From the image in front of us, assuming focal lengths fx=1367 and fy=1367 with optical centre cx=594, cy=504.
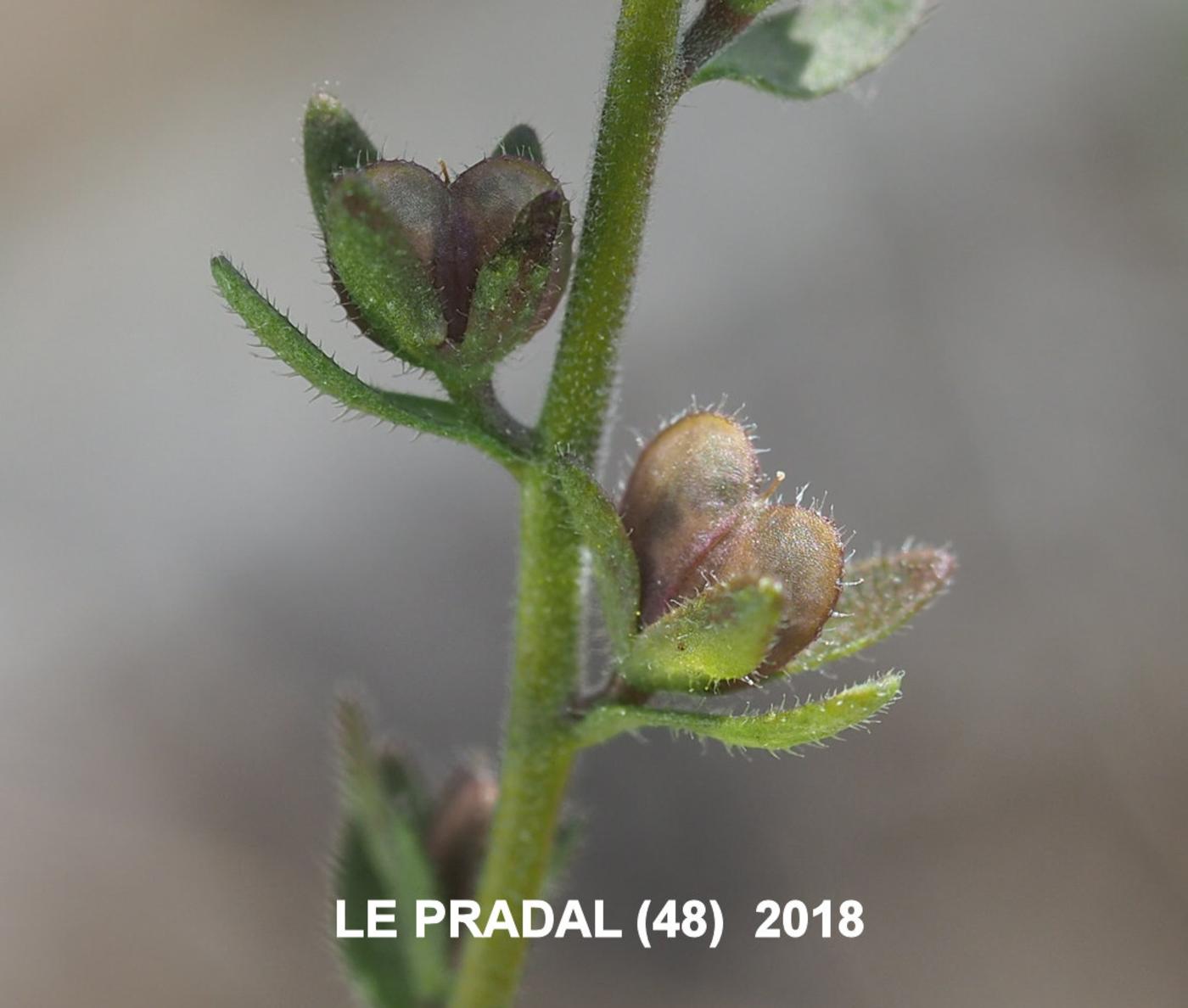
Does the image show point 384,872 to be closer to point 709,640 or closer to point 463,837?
point 463,837

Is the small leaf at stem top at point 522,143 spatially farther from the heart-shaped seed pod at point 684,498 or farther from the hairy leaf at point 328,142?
the heart-shaped seed pod at point 684,498

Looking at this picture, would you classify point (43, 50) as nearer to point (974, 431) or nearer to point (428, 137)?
point (428, 137)

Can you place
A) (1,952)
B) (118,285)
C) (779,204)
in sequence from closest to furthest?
(1,952), (779,204), (118,285)

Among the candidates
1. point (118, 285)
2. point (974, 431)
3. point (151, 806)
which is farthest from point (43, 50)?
point (974, 431)

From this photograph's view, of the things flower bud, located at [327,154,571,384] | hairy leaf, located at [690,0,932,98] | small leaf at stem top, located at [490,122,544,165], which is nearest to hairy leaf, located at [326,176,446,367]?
flower bud, located at [327,154,571,384]

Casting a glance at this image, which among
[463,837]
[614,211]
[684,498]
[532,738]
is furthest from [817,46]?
[463,837]
